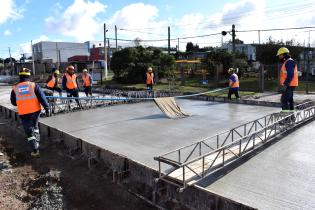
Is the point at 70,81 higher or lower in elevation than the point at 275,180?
higher

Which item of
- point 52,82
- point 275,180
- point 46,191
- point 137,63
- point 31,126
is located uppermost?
point 137,63

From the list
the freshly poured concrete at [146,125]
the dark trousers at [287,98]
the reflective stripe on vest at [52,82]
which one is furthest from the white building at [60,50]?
the dark trousers at [287,98]

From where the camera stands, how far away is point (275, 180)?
14.5 feet

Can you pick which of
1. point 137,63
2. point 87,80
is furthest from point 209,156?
point 137,63

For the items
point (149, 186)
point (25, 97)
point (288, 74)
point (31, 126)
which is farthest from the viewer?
point (288, 74)

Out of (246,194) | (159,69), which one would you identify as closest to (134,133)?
(246,194)

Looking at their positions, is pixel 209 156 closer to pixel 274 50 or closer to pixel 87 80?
pixel 87 80

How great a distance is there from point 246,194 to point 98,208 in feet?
6.74

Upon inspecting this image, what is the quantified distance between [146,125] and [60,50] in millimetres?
54338

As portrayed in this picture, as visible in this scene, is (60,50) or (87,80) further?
(60,50)

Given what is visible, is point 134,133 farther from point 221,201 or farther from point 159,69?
point 159,69

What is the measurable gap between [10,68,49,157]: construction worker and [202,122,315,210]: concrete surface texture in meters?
4.06

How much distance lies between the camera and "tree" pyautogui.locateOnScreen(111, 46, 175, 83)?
77.5 feet

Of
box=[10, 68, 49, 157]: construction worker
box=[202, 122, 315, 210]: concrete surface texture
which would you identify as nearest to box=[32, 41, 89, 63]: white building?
box=[10, 68, 49, 157]: construction worker
